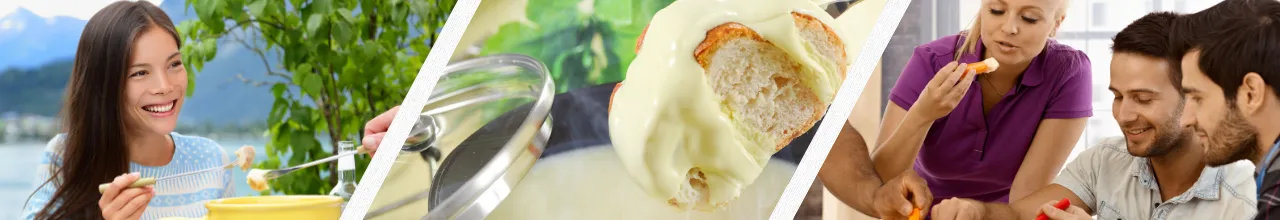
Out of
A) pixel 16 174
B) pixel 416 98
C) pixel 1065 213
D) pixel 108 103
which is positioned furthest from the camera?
pixel 16 174

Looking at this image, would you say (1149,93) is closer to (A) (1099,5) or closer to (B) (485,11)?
(A) (1099,5)

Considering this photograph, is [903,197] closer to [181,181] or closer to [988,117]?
[988,117]

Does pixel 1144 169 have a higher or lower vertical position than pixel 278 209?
lower

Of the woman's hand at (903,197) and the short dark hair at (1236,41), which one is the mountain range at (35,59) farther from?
the short dark hair at (1236,41)

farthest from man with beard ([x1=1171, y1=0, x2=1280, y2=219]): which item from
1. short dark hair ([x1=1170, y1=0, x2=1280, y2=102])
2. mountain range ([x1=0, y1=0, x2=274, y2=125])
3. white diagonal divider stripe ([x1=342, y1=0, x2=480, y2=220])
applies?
mountain range ([x1=0, y1=0, x2=274, y2=125])

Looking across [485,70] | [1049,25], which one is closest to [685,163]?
[485,70]

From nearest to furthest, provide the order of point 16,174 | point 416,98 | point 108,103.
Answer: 1. point 416,98
2. point 108,103
3. point 16,174

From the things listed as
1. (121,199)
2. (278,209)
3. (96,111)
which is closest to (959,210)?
(278,209)
